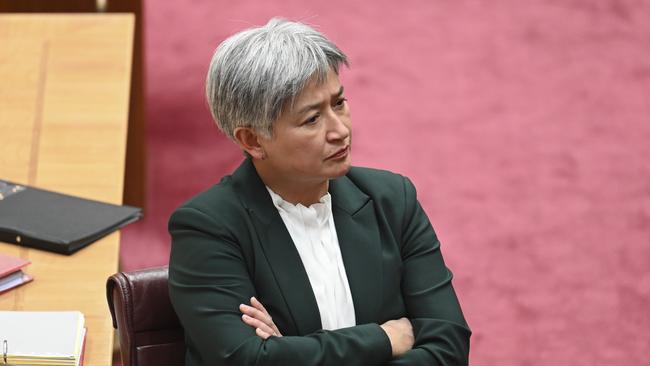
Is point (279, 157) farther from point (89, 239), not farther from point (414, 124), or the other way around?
point (414, 124)

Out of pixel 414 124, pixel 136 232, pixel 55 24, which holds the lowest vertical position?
pixel 136 232

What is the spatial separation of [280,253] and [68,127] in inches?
48.9

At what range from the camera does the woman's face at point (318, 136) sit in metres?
2.24

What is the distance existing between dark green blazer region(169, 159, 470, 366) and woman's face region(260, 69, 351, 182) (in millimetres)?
129

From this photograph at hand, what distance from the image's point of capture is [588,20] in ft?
18.5

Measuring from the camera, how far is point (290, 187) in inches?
93.3

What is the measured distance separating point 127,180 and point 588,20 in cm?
241

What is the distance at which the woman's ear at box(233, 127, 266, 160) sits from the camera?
2285 mm

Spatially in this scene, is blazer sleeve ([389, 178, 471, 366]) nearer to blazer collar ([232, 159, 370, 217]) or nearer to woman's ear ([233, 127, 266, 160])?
blazer collar ([232, 159, 370, 217])

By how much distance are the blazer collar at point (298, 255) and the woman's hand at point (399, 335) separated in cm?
4

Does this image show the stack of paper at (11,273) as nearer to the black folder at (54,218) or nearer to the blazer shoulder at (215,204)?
the black folder at (54,218)

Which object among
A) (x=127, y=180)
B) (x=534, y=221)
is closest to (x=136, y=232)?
(x=127, y=180)

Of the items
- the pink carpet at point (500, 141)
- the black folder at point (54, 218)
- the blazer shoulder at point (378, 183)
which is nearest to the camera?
the blazer shoulder at point (378, 183)

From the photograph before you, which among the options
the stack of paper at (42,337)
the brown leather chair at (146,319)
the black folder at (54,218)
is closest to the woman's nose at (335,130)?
the brown leather chair at (146,319)
